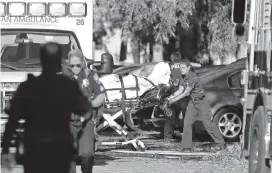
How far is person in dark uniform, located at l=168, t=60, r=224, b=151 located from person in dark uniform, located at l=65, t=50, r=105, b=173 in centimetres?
501

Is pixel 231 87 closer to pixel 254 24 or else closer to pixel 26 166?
pixel 254 24

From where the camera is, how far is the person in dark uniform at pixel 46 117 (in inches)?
300

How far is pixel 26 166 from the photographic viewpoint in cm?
766

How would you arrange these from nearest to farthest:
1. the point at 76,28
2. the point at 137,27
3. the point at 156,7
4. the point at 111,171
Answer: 1. the point at 111,171
2. the point at 76,28
3. the point at 156,7
4. the point at 137,27

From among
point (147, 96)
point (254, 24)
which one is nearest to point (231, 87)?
point (147, 96)

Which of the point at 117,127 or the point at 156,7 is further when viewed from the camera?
the point at 156,7

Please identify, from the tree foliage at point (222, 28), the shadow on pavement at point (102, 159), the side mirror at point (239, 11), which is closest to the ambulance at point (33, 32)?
the shadow on pavement at point (102, 159)

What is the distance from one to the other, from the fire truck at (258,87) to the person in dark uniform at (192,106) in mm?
3679

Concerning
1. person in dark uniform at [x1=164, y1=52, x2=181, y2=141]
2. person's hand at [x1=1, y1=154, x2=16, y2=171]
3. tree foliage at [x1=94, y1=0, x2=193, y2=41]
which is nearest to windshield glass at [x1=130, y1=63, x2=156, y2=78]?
person in dark uniform at [x1=164, y1=52, x2=181, y2=141]

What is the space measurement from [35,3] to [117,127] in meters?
3.65

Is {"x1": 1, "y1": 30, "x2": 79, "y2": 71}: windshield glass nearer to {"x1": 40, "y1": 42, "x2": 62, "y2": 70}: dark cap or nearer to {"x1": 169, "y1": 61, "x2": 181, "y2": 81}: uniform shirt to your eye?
{"x1": 169, "y1": 61, "x2": 181, "y2": 81}: uniform shirt

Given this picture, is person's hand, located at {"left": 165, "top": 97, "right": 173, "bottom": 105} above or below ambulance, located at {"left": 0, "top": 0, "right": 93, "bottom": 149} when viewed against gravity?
below

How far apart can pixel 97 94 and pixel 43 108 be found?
→ 1822 millimetres

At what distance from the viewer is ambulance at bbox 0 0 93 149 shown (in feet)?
43.7
